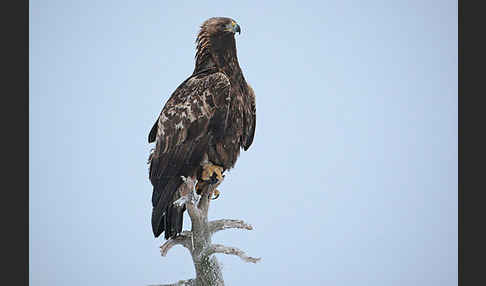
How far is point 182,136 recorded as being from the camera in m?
4.63

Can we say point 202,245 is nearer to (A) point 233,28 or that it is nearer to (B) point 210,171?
(B) point 210,171

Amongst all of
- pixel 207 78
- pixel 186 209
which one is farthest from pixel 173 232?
pixel 207 78

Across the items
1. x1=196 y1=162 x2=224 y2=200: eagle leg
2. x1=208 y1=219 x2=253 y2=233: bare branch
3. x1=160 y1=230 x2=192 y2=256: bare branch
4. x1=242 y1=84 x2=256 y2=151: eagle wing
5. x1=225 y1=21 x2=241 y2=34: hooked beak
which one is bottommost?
x1=160 y1=230 x2=192 y2=256: bare branch

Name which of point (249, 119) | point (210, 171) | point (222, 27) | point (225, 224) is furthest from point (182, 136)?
point (222, 27)

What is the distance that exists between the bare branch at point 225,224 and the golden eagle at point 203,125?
9.9 inches

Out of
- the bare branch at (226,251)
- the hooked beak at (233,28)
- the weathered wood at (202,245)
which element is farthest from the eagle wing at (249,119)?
the bare branch at (226,251)

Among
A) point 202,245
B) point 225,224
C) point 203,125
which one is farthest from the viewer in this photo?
point 225,224

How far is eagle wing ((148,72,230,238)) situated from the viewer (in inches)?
181

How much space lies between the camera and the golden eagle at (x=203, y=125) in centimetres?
460

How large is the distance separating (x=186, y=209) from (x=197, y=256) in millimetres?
373

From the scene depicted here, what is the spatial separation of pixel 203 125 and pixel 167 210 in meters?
0.72

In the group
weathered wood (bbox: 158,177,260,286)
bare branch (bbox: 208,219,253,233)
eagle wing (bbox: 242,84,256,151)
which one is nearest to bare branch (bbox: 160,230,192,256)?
weathered wood (bbox: 158,177,260,286)

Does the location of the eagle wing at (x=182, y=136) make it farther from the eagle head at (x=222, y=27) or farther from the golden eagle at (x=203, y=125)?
the eagle head at (x=222, y=27)

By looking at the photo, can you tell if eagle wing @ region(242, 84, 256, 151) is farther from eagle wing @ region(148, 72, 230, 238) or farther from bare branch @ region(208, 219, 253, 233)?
bare branch @ region(208, 219, 253, 233)
